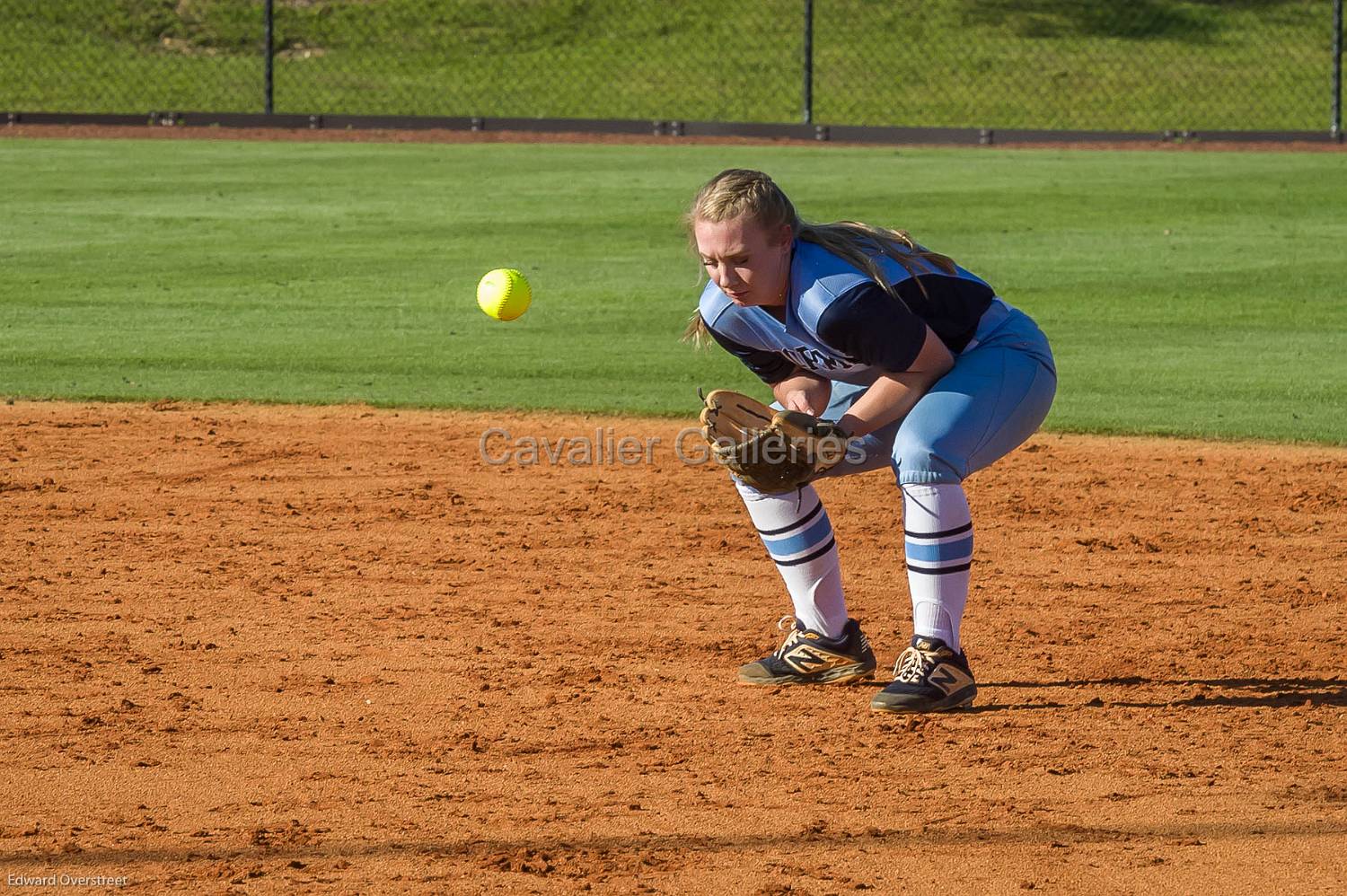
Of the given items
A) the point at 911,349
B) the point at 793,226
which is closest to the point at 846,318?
the point at 911,349

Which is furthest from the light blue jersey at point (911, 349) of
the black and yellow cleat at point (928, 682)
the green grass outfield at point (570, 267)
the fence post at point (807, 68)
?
the fence post at point (807, 68)

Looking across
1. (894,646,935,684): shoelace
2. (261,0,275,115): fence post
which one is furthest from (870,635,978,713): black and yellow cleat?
(261,0,275,115): fence post

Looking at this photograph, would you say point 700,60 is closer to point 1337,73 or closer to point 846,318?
point 1337,73

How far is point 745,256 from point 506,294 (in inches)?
120

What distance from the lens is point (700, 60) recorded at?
95.8 feet

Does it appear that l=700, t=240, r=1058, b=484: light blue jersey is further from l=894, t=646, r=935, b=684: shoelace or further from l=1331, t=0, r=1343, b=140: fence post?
l=1331, t=0, r=1343, b=140: fence post

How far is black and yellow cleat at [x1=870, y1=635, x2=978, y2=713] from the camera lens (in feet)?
14.2

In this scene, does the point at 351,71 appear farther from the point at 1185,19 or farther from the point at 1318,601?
the point at 1318,601

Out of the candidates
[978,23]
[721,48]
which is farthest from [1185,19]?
[721,48]

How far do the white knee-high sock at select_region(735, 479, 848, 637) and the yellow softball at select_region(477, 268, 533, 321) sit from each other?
8.29ft

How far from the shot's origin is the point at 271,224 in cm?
1438

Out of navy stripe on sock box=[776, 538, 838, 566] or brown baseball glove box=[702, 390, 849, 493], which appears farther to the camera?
navy stripe on sock box=[776, 538, 838, 566]

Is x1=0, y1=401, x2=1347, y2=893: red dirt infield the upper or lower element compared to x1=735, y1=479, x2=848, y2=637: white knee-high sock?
lower

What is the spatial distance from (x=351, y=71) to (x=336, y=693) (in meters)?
25.2
